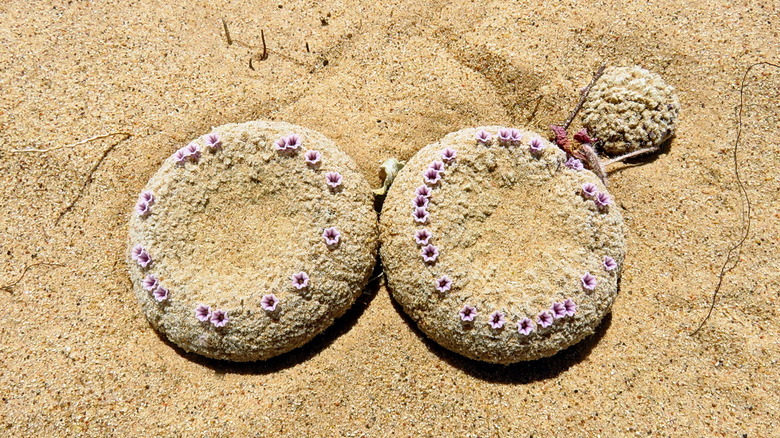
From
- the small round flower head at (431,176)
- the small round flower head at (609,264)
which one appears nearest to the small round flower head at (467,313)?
the small round flower head at (431,176)

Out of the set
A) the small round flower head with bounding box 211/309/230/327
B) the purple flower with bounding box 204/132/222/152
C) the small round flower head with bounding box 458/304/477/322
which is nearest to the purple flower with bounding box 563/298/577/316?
the small round flower head with bounding box 458/304/477/322

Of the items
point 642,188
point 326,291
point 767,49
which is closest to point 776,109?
point 767,49

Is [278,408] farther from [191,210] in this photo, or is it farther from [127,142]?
[127,142]

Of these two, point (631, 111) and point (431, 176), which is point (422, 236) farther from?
point (631, 111)

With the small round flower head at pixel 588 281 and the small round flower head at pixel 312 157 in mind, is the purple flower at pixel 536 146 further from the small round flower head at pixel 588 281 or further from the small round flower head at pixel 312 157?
the small round flower head at pixel 312 157

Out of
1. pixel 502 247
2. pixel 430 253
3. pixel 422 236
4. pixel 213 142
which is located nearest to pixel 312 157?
pixel 213 142

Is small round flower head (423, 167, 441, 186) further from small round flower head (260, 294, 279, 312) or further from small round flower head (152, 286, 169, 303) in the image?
small round flower head (152, 286, 169, 303)
